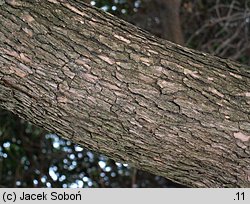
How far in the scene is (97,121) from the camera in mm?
1036

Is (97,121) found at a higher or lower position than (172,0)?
lower

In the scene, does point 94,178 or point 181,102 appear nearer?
point 181,102

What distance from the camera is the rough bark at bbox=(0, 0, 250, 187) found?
39.4 inches

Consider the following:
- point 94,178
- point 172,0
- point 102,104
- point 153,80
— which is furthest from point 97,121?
point 94,178

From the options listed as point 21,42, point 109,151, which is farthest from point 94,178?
point 21,42

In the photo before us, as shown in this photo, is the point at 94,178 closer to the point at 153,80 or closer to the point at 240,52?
the point at 240,52

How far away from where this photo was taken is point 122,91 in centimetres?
103

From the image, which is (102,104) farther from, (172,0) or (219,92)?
(172,0)

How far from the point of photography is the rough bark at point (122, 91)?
1001 mm

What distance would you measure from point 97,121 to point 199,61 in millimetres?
286
